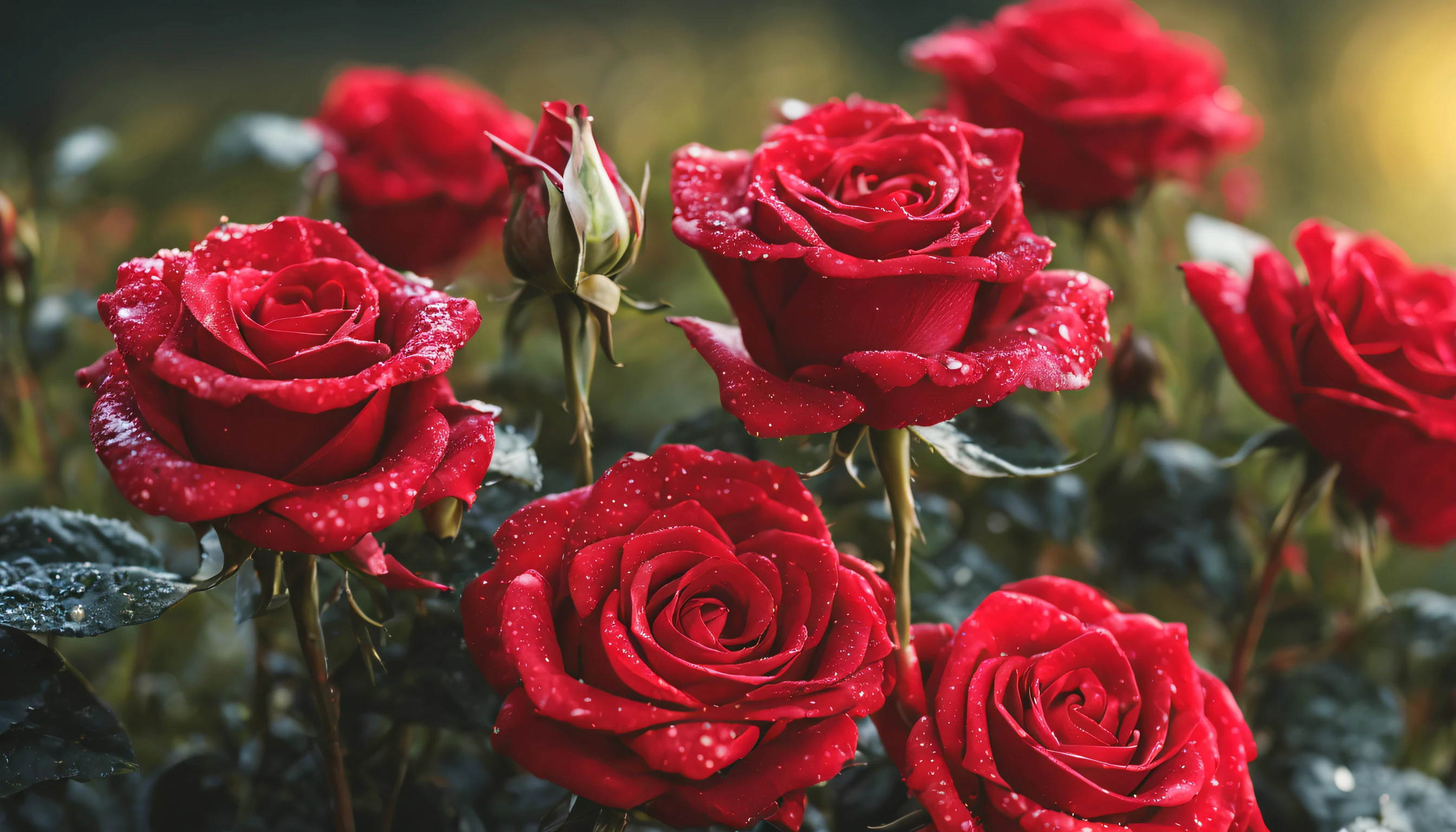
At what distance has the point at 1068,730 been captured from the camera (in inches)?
12.2

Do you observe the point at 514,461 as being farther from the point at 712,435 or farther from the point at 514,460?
the point at 712,435

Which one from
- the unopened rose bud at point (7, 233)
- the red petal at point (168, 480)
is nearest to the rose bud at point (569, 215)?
the red petal at point (168, 480)

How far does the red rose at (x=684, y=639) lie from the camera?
0.27 metres

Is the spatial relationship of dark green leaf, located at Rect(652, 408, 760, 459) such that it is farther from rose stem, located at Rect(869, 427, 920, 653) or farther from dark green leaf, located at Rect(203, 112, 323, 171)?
dark green leaf, located at Rect(203, 112, 323, 171)

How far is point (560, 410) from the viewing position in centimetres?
49

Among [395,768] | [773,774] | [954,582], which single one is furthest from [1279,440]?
[395,768]

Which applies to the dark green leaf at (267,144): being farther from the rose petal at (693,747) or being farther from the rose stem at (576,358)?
the rose petal at (693,747)

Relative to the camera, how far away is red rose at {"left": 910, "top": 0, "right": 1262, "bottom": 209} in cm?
52

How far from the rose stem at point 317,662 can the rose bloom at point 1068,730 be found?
178 millimetres

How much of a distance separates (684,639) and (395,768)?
18cm

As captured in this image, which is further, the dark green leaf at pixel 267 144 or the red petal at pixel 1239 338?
the dark green leaf at pixel 267 144

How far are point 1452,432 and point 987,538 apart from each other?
25 cm

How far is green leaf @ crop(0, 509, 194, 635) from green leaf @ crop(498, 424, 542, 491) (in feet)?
0.33

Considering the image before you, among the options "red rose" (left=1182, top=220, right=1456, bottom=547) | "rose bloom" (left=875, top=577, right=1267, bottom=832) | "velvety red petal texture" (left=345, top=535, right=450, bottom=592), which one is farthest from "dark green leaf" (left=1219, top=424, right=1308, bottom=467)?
"velvety red petal texture" (left=345, top=535, right=450, bottom=592)
